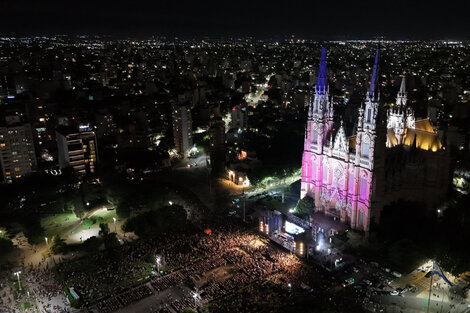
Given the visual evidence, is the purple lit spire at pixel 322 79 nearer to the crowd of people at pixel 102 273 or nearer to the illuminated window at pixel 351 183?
the illuminated window at pixel 351 183

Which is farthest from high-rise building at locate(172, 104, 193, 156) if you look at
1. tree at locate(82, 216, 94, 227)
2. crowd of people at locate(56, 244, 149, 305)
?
crowd of people at locate(56, 244, 149, 305)

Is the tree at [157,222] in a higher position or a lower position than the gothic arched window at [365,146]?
lower

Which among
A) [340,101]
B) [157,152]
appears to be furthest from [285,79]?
[157,152]

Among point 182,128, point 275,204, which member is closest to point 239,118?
point 182,128

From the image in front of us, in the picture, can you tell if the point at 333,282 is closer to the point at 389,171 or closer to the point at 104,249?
the point at 389,171

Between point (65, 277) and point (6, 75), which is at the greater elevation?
point (6, 75)

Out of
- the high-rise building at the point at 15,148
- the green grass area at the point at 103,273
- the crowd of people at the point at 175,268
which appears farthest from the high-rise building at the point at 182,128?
the green grass area at the point at 103,273
